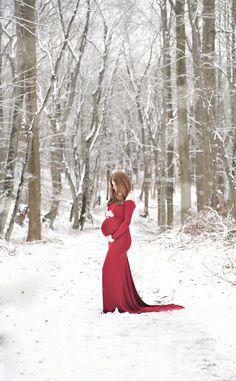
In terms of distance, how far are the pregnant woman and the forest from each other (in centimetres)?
374

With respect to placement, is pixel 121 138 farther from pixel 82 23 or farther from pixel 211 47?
pixel 211 47

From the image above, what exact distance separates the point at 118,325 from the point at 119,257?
115 centimetres

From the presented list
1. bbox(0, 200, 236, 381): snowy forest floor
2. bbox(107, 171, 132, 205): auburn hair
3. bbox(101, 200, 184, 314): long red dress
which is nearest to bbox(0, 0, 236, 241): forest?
bbox(0, 200, 236, 381): snowy forest floor

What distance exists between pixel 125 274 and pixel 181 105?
10181mm

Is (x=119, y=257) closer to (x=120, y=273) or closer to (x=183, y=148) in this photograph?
(x=120, y=273)

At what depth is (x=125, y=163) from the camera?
4941cm

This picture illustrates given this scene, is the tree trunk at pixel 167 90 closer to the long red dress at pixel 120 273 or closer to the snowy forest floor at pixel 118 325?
the snowy forest floor at pixel 118 325

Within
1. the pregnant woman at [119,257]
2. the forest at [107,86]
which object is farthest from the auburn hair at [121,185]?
the forest at [107,86]

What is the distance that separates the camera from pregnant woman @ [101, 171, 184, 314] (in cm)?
639

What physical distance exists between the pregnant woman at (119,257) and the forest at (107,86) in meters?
3.74

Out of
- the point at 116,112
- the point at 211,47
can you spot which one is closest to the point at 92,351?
the point at 211,47

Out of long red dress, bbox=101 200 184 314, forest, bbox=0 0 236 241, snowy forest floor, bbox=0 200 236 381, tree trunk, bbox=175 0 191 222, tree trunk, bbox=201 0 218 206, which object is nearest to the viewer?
snowy forest floor, bbox=0 200 236 381

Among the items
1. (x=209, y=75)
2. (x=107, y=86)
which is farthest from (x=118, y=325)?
(x=107, y=86)

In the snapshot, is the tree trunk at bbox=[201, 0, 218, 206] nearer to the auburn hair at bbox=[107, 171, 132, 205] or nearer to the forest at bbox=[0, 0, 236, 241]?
the forest at bbox=[0, 0, 236, 241]
